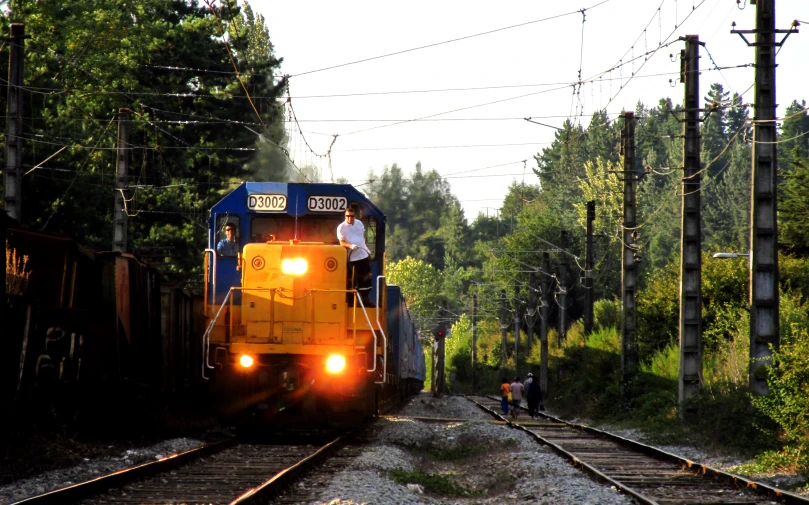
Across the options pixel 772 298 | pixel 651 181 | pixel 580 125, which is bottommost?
pixel 772 298

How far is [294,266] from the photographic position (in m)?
15.8

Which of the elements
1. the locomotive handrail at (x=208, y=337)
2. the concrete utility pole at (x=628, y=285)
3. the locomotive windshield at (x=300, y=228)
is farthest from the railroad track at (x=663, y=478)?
the concrete utility pole at (x=628, y=285)

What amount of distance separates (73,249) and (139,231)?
100 feet

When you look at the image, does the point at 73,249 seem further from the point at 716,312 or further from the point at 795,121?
the point at 795,121

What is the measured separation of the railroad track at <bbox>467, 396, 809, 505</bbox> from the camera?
35.4 ft

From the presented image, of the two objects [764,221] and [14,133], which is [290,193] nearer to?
[14,133]

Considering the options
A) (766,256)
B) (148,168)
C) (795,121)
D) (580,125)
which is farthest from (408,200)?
(766,256)

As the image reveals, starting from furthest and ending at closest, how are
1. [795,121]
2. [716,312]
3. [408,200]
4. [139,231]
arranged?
[408,200]
[795,121]
[139,231]
[716,312]

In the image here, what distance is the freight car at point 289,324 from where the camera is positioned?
51.0 ft

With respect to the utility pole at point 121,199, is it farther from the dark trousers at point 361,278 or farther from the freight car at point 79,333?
the dark trousers at point 361,278

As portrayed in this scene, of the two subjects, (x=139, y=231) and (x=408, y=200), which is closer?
(x=139, y=231)

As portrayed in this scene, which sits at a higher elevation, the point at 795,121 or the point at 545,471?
the point at 795,121

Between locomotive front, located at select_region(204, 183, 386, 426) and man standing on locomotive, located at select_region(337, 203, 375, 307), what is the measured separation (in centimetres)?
16

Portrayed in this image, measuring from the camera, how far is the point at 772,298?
17.8 metres
